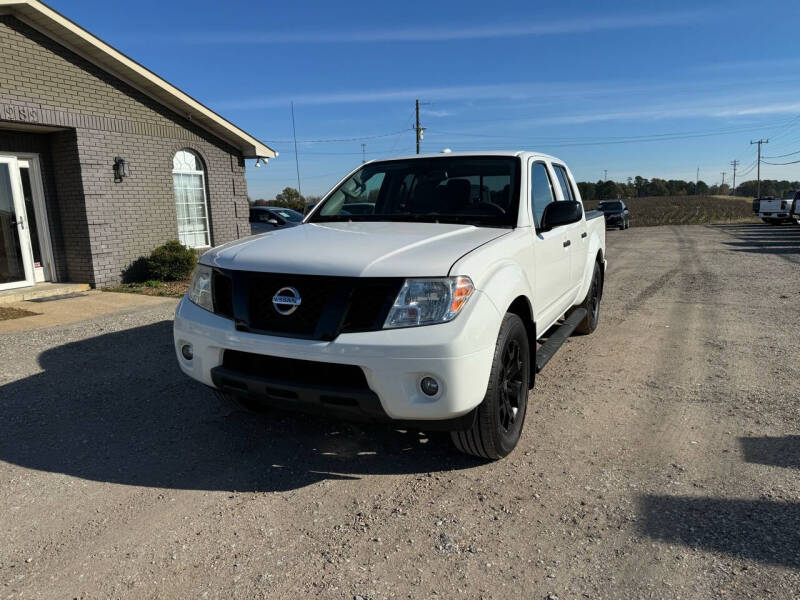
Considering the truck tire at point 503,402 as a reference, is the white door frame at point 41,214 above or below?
above

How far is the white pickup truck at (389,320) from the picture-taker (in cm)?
272

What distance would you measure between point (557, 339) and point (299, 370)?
2.36 metres

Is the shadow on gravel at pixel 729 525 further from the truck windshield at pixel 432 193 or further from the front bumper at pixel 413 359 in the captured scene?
the truck windshield at pixel 432 193

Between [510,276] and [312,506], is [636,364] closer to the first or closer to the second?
[510,276]

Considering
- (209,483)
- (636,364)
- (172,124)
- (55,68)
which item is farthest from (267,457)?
(172,124)

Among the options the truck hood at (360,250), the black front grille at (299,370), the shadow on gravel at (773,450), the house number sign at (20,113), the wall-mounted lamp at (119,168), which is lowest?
the shadow on gravel at (773,450)

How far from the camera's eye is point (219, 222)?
42.9 feet

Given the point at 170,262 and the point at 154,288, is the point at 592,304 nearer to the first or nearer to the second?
the point at 154,288

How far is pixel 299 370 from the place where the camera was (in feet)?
9.57

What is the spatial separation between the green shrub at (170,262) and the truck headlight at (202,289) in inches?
313

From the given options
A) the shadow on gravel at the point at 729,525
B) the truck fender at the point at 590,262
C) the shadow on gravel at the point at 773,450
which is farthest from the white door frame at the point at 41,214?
the shadow on gravel at the point at 773,450

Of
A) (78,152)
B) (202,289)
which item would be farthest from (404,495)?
(78,152)

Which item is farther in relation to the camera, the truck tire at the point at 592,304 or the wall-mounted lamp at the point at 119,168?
the wall-mounted lamp at the point at 119,168

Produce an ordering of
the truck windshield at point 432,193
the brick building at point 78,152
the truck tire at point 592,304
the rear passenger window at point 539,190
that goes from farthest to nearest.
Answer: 1. the brick building at point 78,152
2. the truck tire at point 592,304
3. the rear passenger window at point 539,190
4. the truck windshield at point 432,193
